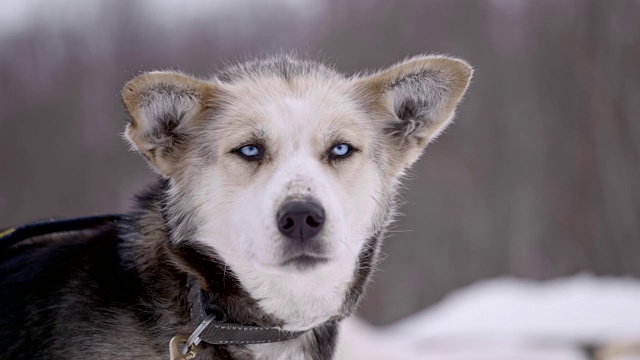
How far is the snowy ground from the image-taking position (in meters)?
6.73

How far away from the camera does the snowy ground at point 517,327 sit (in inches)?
265

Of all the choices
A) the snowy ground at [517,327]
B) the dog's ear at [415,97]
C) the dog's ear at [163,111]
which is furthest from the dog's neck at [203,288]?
the snowy ground at [517,327]

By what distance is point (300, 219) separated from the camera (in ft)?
8.57

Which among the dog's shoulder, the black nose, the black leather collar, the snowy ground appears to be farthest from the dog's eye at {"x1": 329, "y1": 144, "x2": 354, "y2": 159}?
the snowy ground

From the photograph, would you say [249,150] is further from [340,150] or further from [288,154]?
[340,150]

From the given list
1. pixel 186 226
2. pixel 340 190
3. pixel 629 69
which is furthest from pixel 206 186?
pixel 629 69

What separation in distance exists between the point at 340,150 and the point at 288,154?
0.23 m

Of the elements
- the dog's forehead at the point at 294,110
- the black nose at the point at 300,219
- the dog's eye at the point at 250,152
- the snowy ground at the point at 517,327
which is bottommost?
the snowy ground at the point at 517,327

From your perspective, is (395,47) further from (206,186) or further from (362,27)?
(206,186)

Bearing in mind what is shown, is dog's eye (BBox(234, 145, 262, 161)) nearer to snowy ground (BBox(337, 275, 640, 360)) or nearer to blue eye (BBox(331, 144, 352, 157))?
blue eye (BBox(331, 144, 352, 157))

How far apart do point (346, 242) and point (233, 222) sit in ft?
1.37

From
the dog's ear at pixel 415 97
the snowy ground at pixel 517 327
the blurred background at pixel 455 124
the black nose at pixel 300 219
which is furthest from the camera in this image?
the blurred background at pixel 455 124

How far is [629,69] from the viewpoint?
12.5m

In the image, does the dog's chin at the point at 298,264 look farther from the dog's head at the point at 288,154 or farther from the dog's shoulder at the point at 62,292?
the dog's shoulder at the point at 62,292
